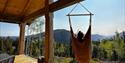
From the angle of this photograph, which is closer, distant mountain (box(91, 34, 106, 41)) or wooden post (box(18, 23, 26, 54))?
distant mountain (box(91, 34, 106, 41))

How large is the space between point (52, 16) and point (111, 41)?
194cm

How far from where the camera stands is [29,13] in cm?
733

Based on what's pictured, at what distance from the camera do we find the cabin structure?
543 cm

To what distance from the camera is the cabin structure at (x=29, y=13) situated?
5.43 metres

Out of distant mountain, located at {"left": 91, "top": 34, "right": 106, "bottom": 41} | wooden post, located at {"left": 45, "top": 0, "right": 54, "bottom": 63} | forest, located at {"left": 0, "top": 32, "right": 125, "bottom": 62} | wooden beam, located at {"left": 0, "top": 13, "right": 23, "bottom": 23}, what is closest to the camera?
forest, located at {"left": 0, "top": 32, "right": 125, "bottom": 62}

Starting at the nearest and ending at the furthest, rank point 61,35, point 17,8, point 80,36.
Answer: point 80,36 < point 61,35 < point 17,8

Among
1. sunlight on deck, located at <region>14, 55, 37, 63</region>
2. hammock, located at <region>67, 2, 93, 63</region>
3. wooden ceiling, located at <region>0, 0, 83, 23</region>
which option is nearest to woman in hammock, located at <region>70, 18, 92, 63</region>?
hammock, located at <region>67, 2, 93, 63</region>

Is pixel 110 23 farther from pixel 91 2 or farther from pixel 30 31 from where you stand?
pixel 30 31

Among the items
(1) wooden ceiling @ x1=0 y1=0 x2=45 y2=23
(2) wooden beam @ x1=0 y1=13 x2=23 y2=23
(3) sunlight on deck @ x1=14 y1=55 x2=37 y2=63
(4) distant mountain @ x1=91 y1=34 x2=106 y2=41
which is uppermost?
Result: (1) wooden ceiling @ x1=0 y1=0 x2=45 y2=23

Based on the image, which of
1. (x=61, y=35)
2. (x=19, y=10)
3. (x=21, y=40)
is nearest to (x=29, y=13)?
(x=19, y=10)

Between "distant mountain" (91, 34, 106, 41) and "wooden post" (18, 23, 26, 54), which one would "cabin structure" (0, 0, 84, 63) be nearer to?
"wooden post" (18, 23, 26, 54)

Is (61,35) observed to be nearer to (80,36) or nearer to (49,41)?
(49,41)

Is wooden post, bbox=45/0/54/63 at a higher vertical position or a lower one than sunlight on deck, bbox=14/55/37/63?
higher

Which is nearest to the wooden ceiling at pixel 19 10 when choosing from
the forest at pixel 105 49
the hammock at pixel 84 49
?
the forest at pixel 105 49
